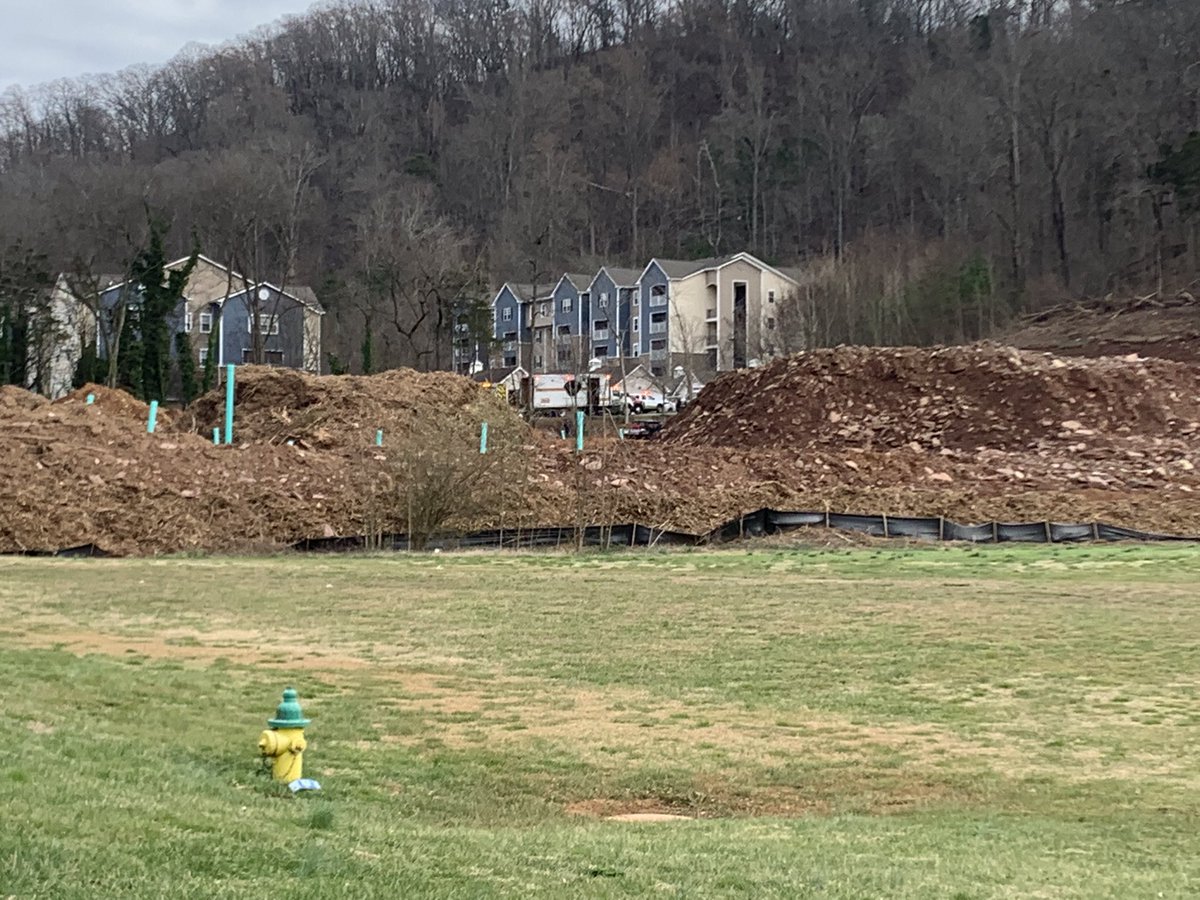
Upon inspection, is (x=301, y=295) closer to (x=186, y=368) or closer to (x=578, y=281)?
(x=578, y=281)

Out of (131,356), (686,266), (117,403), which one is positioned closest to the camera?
(117,403)

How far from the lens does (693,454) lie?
120 ft

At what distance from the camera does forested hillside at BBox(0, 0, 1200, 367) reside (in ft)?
232

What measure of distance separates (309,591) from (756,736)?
11.0m

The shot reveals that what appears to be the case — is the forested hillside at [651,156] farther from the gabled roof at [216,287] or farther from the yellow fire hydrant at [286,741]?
the yellow fire hydrant at [286,741]

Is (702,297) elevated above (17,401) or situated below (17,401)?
above

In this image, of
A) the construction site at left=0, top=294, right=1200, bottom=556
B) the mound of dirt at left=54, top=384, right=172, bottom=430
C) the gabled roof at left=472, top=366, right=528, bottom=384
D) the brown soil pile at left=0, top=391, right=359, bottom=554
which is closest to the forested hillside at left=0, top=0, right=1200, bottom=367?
the gabled roof at left=472, top=366, right=528, bottom=384

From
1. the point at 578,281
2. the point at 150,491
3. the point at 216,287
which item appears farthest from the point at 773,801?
the point at 578,281

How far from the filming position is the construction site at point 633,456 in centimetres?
2923

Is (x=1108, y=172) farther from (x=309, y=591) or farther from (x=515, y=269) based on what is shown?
(x=309, y=591)

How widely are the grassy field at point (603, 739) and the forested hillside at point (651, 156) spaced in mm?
49598

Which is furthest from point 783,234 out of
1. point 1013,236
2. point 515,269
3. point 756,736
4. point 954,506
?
point 756,736

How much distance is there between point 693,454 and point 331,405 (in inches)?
401

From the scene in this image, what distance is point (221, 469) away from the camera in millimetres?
31016
